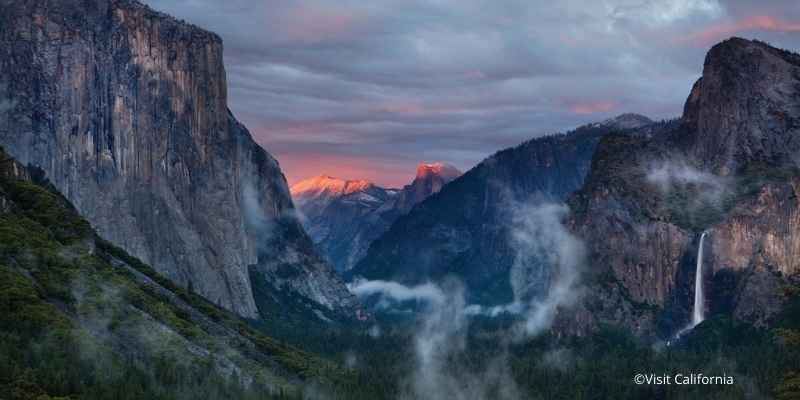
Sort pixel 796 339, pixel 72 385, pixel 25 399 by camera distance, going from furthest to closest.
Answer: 1. pixel 72 385
2. pixel 25 399
3. pixel 796 339

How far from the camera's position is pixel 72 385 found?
19225cm

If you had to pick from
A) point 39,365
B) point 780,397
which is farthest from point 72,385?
point 780,397

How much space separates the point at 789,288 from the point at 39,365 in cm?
11467

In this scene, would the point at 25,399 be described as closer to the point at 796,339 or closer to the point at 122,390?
→ the point at 122,390

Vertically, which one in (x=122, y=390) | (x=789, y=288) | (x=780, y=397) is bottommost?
(x=122, y=390)

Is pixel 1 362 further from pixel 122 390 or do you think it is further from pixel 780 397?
pixel 780 397

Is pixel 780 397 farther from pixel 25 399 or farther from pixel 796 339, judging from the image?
pixel 25 399

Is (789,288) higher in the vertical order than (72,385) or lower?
higher

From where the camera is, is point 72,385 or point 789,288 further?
point 72,385

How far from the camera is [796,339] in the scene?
142 meters

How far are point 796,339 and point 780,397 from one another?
9.49m

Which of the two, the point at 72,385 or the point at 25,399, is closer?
the point at 25,399

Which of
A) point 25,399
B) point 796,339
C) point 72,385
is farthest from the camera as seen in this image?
point 72,385

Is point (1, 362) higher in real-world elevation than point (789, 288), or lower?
lower
